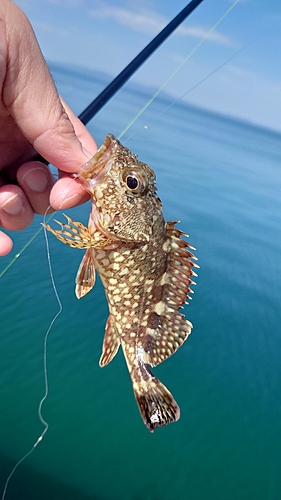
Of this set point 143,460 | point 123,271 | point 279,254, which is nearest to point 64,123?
point 123,271

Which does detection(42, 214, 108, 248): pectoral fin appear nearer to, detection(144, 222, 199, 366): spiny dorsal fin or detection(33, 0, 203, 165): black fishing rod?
detection(144, 222, 199, 366): spiny dorsal fin

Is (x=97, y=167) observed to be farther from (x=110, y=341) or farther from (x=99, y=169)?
(x=110, y=341)

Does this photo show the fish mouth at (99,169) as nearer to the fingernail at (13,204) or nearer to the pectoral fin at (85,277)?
the pectoral fin at (85,277)

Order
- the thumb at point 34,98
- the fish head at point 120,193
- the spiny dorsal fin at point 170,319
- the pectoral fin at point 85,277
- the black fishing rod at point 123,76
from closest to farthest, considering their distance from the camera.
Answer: the thumb at point 34,98 → the fish head at point 120,193 → the pectoral fin at point 85,277 → the spiny dorsal fin at point 170,319 → the black fishing rod at point 123,76

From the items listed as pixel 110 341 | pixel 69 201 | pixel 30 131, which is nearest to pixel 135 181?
pixel 69 201

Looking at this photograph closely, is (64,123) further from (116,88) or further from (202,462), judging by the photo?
(202,462)

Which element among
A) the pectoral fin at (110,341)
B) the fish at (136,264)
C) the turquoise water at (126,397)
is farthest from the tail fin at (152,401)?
the turquoise water at (126,397)
